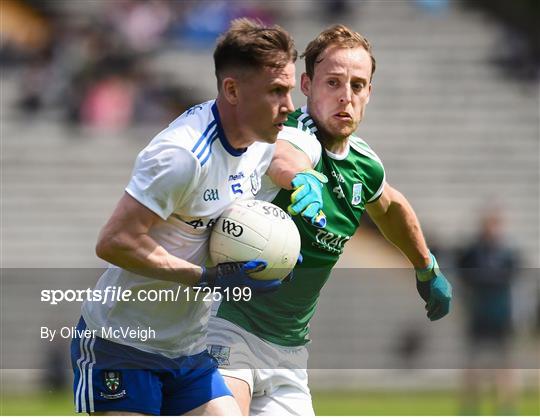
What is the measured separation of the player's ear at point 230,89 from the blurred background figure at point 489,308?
761 centimetres

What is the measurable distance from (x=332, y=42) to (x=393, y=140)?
508 inches

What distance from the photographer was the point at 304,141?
5.53 meters

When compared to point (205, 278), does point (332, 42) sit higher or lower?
higher

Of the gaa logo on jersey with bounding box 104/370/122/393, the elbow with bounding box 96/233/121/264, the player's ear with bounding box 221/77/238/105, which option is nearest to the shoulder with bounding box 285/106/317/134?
the player's ear with bounding box 221/77/238/105

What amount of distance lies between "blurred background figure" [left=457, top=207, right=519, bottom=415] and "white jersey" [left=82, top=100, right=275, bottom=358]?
24.5ft

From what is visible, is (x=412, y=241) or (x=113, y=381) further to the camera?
(x=412, y=241)

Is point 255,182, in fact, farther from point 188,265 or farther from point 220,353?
point 220,353

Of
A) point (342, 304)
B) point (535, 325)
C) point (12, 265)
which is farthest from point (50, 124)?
point (535, 325)

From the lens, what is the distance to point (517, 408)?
12117 mm

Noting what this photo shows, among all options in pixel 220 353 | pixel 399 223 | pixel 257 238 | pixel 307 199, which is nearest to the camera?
pixel 307 199

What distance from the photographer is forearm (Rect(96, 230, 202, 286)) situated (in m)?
4.70

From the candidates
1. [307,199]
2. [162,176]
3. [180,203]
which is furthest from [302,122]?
[162,176]

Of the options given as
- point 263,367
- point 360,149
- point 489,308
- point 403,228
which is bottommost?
point 489,308

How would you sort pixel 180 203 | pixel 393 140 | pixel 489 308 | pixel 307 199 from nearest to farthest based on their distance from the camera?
pixel 180 203 → pixel 307 199 → pixel 489 308 → pixel 393 140
